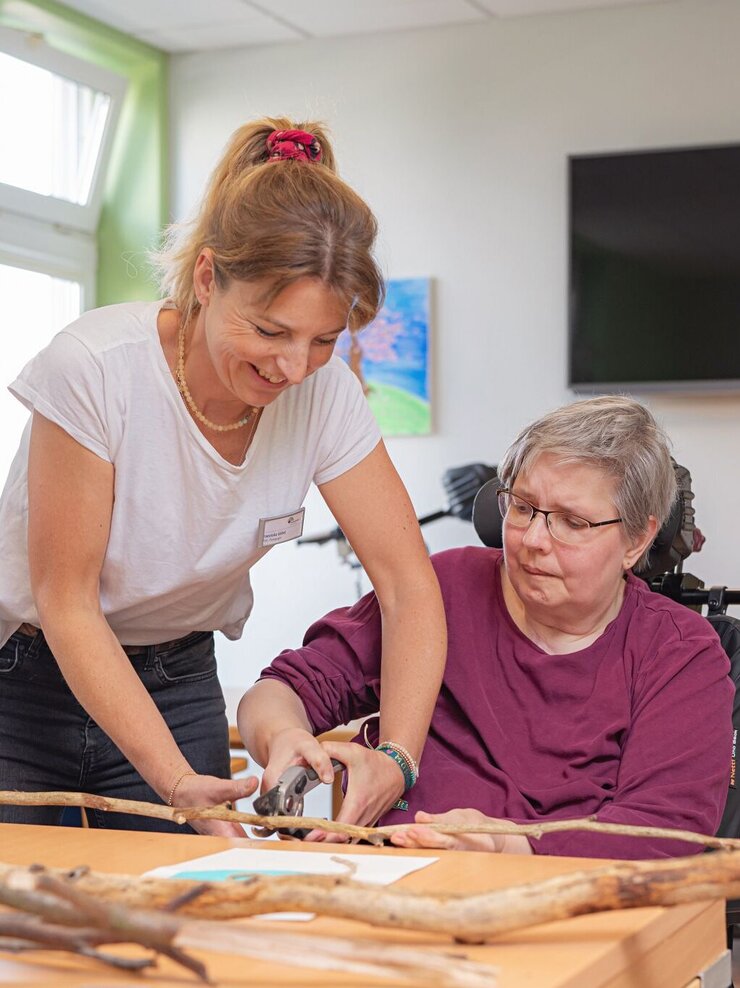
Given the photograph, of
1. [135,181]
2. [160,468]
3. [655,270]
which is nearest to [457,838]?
[160,468]

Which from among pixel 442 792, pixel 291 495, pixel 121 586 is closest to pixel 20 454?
pixel 121 586

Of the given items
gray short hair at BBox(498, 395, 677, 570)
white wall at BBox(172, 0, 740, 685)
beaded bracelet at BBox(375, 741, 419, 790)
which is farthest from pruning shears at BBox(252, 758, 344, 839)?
white wall at BBox(172, 0, 740, 685)

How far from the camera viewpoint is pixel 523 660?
186 centimetres

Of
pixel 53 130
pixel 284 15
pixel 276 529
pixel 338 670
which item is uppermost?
pixel 284 15

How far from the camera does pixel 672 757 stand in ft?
5.48

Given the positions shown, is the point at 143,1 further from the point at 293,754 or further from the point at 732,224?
the point at 293,754

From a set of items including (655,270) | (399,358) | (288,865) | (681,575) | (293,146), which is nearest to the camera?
(288,865)

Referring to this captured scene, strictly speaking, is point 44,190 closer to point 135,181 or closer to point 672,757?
point 135,181

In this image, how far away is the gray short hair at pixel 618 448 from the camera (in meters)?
1.83

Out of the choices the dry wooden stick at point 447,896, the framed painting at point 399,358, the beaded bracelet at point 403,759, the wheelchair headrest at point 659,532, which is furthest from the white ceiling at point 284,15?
the dry wooden stick at point 447,896

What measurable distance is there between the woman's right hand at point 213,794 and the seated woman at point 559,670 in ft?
0.52

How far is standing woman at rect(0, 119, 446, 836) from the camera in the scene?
1506mm

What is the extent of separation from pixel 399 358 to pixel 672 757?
3442mm

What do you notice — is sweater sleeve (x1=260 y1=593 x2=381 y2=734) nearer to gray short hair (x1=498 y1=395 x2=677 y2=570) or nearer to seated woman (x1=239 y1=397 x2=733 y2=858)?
seated woman (x1=239 y1=397 x2=733 y2=858)
